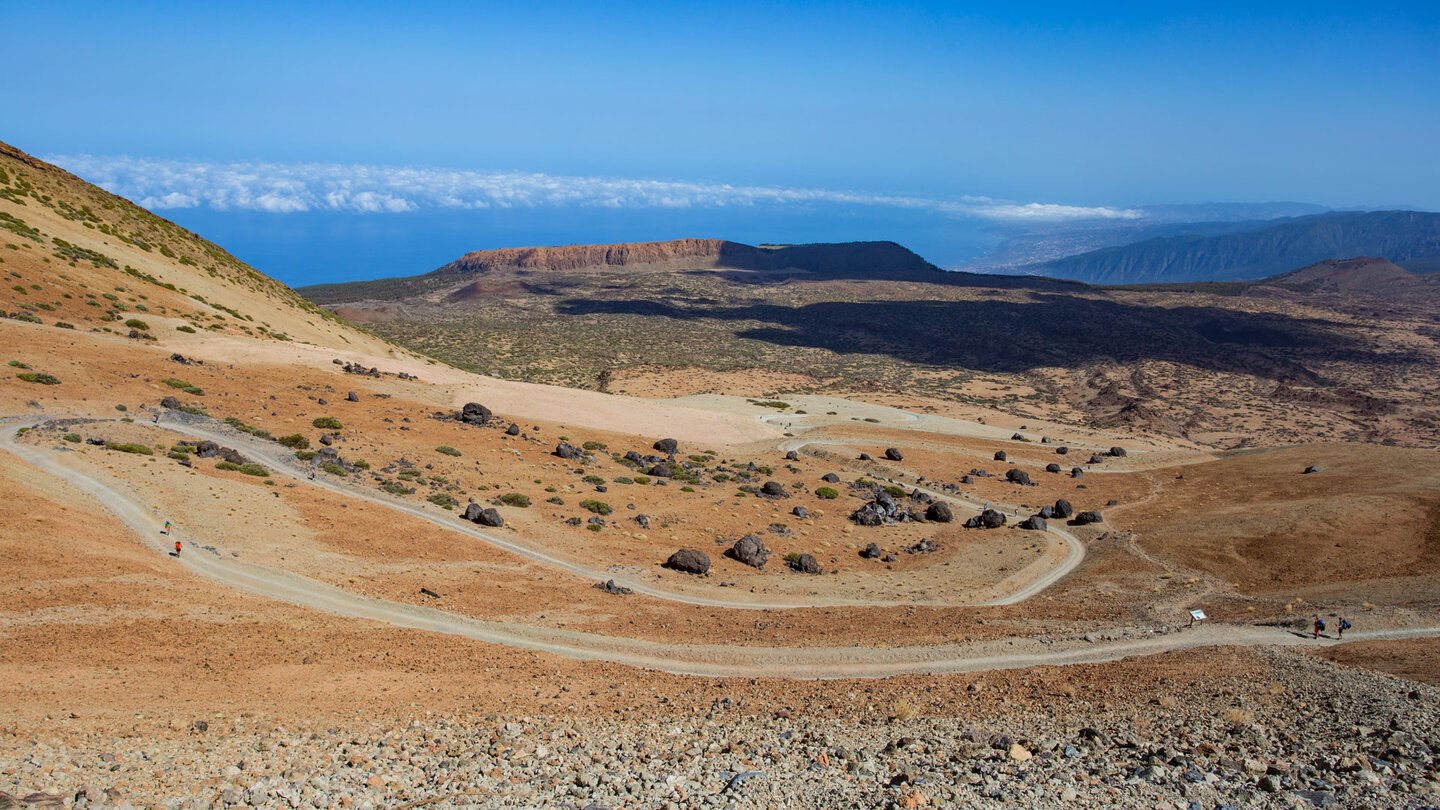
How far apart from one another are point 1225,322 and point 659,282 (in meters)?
95.9

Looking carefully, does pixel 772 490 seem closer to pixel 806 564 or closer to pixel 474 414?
pixel 806 564

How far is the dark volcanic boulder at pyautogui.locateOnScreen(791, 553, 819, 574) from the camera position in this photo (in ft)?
102

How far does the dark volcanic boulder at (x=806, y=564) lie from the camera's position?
31019mm

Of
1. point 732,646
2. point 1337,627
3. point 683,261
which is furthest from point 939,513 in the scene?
point 683,261

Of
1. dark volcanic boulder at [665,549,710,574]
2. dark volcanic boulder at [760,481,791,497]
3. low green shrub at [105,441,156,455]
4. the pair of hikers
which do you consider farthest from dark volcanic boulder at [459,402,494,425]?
the pair of hikers

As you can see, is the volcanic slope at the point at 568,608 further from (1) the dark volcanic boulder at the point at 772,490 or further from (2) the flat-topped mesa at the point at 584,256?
(2) the flat-topped mesa at the point at 584,256

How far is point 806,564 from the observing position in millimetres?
31125

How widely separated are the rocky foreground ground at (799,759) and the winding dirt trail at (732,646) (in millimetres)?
3746

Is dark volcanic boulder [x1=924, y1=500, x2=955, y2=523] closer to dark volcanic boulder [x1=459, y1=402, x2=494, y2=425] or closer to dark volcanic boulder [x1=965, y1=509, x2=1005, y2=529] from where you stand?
dark volcanic boulder [x1=965, y1=509, x2=1005, y2=529]

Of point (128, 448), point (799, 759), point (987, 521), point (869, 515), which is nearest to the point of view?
point (799, 759)

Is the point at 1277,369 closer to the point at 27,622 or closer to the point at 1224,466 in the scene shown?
the point at 1224,466

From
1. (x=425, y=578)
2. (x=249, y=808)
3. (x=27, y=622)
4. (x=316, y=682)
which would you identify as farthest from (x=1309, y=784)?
(x=27, y=622)

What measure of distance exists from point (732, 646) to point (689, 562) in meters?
8.15

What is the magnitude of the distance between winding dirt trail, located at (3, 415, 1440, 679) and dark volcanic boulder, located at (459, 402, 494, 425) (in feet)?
72.7
